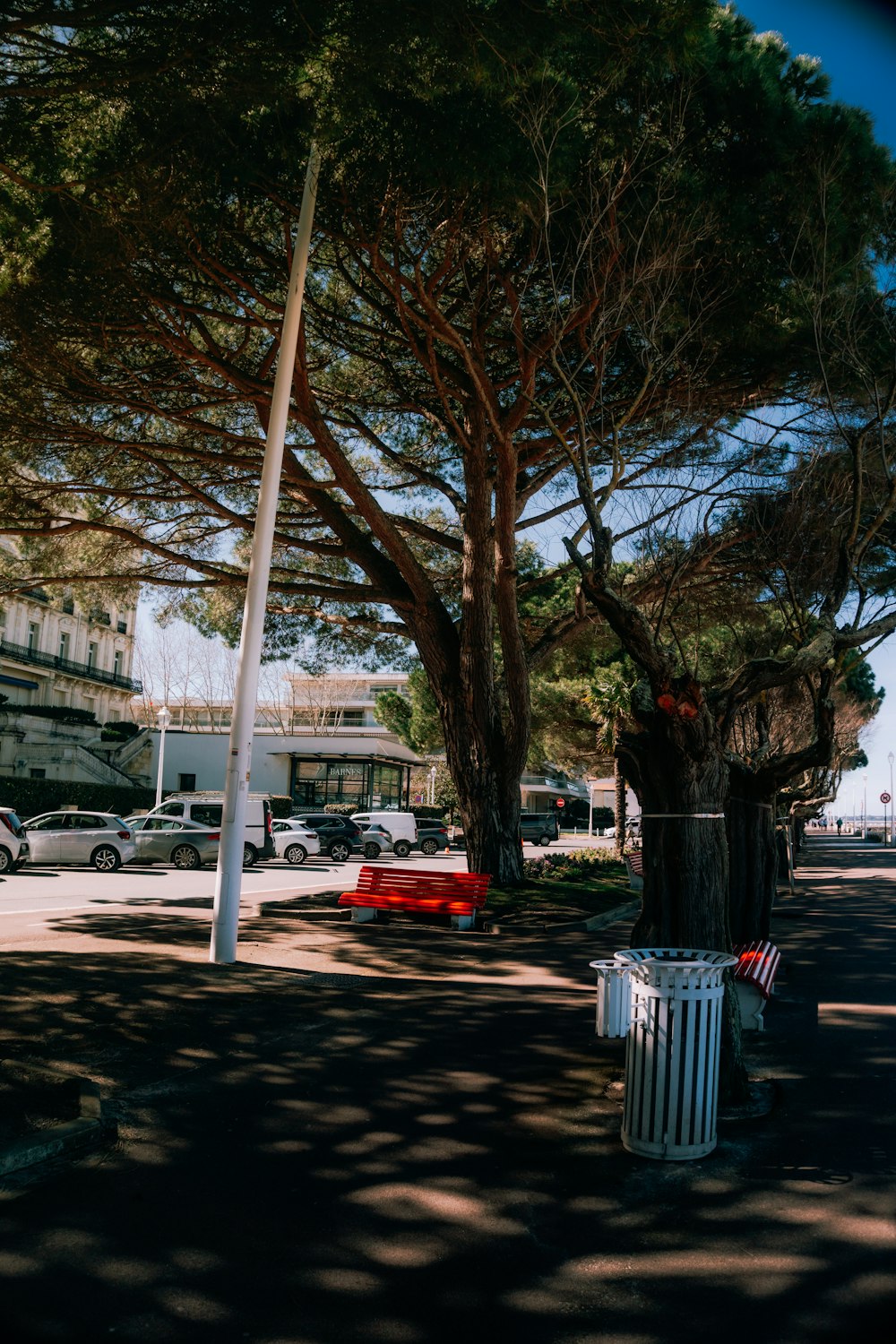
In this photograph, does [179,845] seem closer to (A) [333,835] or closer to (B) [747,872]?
(A) [333,835]

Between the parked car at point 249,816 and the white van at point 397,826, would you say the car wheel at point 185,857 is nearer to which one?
the parked car at point 249,816

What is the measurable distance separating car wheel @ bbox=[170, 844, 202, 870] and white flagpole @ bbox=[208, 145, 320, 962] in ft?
55.4

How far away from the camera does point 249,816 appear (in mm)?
30016

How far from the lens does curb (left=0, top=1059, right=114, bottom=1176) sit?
480 centimetres

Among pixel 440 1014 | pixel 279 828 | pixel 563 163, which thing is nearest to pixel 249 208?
pixel 563 163

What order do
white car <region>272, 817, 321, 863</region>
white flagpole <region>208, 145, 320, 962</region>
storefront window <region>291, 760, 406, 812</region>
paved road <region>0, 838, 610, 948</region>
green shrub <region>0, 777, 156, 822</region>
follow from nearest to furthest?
white flagpole <region>208, 145, 320, 962</region> < paved road <region>0, 838, 610, 948</region> < white car <region>272, 817, 321, 863</region> < green shrub <region>0, 777, 156, 822</region> < storefront window <region>291, 760, 406, 812</region>

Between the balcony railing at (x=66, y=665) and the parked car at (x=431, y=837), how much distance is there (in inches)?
977

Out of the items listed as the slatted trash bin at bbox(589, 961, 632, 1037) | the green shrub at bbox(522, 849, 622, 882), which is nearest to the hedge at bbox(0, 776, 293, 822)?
the green shrub at bbox(522, 849, 622, 882)

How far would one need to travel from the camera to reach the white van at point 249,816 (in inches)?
1152

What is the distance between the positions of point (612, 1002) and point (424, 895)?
729 cm

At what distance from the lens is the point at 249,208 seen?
1312 centimetres

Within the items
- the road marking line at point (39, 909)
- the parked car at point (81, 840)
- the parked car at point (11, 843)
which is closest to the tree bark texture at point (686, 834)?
the road marking line at point (39, 909)

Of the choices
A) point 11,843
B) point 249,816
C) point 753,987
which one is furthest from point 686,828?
point 249,816

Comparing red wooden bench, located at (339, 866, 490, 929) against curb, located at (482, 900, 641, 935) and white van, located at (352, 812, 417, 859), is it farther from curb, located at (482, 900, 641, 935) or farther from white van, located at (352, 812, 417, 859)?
white van, located at (352, 812, 417, 859)
